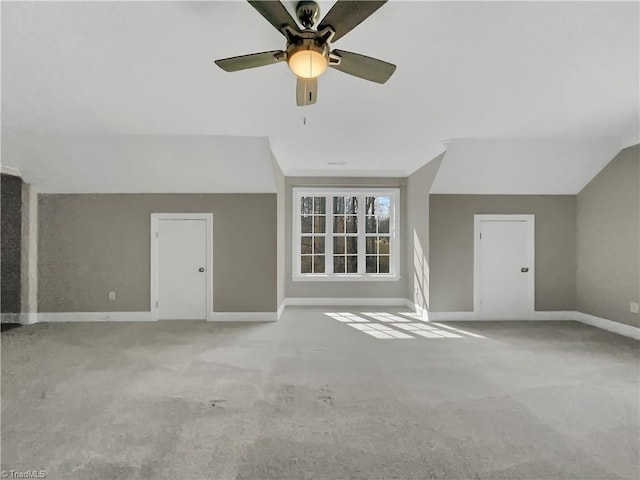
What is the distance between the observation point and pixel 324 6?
1.93 m

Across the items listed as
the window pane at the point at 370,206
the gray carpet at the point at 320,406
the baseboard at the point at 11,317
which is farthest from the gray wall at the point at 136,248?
the window pane at the point at 370,206

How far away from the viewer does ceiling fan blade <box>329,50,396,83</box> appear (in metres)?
1.80

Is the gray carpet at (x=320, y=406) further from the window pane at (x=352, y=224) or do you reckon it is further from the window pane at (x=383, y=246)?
the window pane at (x=352, y=224)

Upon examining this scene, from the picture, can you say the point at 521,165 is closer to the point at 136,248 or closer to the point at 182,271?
the point at 182,271

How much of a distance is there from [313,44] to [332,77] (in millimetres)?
1039

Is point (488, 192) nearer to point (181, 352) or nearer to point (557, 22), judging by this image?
point (557, 22)

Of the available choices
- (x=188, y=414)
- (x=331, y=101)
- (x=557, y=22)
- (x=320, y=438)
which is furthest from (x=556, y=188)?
(x=188, y=414)

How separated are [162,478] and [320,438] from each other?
2.97 ft

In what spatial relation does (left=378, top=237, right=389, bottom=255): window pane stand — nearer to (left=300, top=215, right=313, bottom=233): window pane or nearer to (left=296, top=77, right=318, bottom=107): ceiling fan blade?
(left=300, top=215, right=313, bottom=233): window pane

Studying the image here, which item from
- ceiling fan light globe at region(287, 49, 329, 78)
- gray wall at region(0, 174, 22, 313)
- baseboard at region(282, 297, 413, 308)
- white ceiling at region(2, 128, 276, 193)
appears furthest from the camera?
baseboard at region(282, 297, 413, 308)

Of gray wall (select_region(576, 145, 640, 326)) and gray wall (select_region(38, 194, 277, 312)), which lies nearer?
gray wall (select_region(576, 145, 640, 326))

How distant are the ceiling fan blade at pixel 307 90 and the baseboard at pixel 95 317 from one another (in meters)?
4.36

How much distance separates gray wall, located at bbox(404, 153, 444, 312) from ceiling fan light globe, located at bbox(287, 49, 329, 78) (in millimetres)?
3324

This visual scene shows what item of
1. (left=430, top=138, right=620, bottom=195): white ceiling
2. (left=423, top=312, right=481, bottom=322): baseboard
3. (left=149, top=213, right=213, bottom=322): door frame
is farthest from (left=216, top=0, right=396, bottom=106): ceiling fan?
(left=423, top=312, right=481, bottom=322): baseboard
